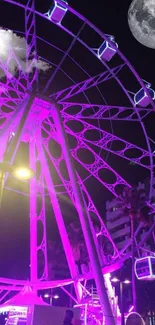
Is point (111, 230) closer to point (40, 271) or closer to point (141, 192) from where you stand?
point (40, 271)

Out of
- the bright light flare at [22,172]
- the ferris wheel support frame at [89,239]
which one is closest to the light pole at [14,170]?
the bright light flare at [22,172]

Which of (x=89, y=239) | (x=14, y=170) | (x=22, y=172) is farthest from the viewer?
(x=89, y=239)

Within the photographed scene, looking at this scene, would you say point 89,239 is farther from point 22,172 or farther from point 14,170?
point 14,170

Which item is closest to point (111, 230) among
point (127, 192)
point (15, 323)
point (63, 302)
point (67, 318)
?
point (63, 302)

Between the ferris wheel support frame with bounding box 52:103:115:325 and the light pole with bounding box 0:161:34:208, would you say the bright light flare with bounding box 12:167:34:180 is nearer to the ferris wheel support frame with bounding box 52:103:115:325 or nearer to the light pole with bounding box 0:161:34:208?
the light pole with bounding box 0:161:34:208

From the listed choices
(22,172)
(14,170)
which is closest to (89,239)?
(22,172)

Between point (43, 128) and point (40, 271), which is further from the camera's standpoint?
point (40, 271)

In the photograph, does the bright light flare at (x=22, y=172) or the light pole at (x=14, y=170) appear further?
the bright light flare at (x=22, y=172)

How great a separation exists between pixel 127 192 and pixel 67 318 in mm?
26194

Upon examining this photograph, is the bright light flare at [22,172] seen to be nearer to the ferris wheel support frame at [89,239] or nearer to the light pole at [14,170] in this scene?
the light pole at [14,170]

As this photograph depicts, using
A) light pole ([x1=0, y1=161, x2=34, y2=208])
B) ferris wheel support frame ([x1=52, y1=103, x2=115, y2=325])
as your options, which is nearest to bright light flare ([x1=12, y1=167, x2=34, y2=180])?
light pole ([x1=0, y1=161, x2=34, y2=208])

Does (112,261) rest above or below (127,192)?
below

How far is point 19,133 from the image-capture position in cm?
1544

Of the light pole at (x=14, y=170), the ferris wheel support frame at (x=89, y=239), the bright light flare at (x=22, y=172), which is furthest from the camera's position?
the ferris wheel support frame at (x=89, y=239)
